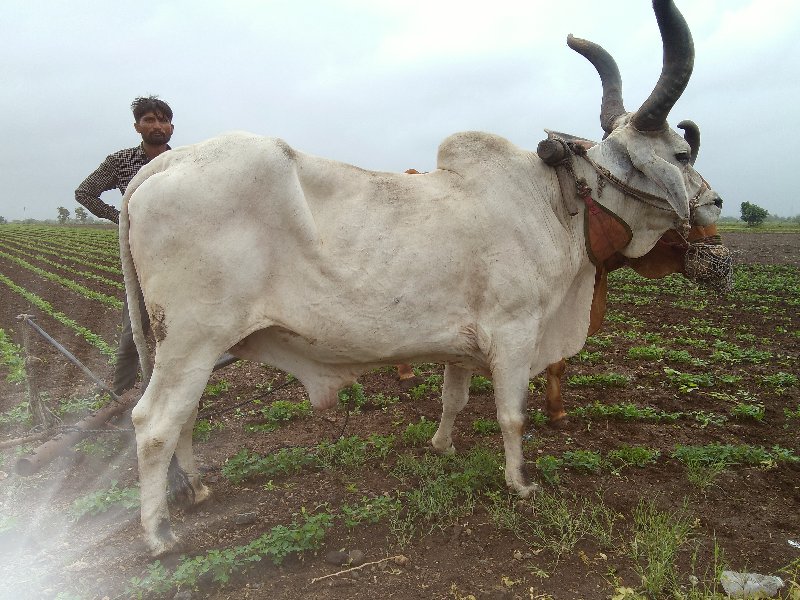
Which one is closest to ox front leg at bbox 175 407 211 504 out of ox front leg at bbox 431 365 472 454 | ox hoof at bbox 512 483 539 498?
ox front leg at bbox 431 365 472 454

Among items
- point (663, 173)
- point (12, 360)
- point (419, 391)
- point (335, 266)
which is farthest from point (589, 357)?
point (12, 360)

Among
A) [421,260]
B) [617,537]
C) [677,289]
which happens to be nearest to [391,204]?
[421,260]

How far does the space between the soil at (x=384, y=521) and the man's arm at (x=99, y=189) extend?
185cm

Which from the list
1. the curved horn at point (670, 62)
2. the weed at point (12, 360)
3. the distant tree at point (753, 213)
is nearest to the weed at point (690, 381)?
the curved horn at point (670, 62)

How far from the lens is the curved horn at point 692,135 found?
463cm

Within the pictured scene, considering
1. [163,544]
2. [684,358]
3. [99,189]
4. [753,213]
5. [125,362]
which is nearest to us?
[163,544]

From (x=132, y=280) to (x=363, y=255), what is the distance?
153cm

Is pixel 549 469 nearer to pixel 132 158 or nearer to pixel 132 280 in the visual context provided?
pixel 132 280

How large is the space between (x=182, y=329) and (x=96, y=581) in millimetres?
1566

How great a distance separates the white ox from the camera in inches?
140

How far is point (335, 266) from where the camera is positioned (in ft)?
12.3

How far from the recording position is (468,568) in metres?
3.61

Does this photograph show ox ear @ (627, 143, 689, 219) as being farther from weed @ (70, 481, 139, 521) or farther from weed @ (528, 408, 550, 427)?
weed @ (70, 481, 139, 521)

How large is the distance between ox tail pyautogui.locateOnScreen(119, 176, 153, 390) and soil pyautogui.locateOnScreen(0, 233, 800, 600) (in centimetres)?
113
